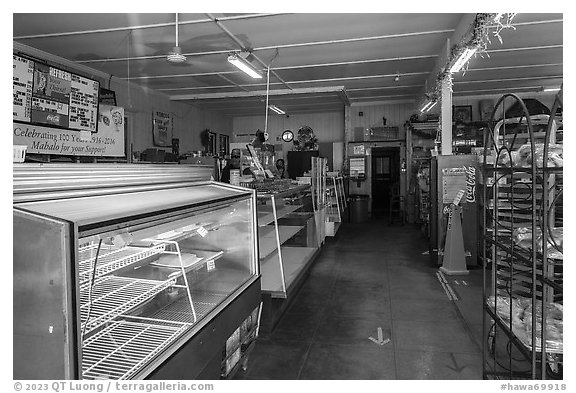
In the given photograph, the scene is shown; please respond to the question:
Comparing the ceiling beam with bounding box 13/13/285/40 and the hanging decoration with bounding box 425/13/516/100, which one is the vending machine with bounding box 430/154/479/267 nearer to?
the hanging decoration with bounding box 425/13/516/100

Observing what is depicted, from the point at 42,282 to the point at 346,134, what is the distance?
→ 37.3 feet

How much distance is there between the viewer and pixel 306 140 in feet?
41.5

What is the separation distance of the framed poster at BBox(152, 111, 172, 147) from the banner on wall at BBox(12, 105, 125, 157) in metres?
2.54

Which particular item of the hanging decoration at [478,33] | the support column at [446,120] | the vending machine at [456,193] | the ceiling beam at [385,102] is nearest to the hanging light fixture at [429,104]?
the support column at [446,120]

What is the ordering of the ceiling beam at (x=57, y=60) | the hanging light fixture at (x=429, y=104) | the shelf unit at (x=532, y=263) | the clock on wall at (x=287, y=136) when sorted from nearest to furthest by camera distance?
the shelf unit at (x=532, y=263), the ceiling beam at (x=57, y=60), the hanging light fixture at (x=429, y=104), the clock on wall at (x=287, y=136)

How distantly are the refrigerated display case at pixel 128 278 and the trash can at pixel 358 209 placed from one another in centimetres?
855

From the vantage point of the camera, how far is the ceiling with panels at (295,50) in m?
5.44

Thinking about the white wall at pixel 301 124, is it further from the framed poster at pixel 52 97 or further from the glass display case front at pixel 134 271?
the glass display case front at pixel 134 271

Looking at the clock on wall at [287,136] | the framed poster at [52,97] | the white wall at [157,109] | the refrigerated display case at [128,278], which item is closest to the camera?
the refrigerated display case at [128,278]

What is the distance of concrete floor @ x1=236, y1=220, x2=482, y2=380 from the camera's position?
312 centimetres

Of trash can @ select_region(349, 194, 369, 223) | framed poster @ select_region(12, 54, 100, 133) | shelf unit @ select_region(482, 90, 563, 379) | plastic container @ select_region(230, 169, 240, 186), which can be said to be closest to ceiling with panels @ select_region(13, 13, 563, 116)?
framed poster @ select_region(12, 54, 100, 133)
